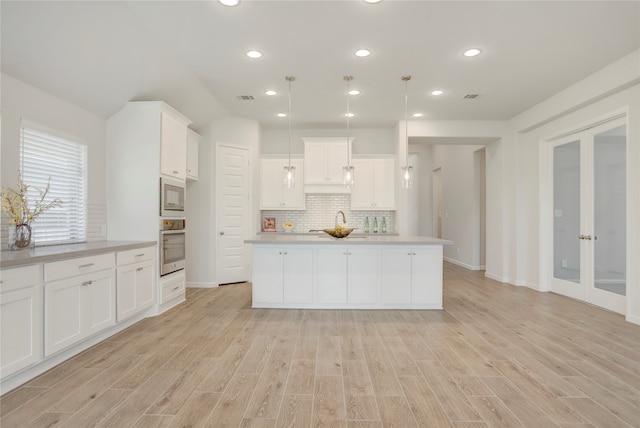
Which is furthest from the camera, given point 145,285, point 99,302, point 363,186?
point 363,186

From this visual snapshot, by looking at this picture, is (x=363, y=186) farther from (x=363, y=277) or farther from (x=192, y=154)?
(x=192, y=154)

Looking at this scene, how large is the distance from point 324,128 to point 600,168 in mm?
4427

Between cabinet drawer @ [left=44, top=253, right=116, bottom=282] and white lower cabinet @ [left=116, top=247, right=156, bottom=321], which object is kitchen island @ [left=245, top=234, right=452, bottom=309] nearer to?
white lower cabinet @ [left=116, top=247, right=156, bottom=321]

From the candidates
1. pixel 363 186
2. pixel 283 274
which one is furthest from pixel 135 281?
pixel 363 186

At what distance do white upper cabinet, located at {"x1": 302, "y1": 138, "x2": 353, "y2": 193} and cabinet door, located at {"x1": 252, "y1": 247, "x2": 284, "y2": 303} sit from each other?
2.39 metres

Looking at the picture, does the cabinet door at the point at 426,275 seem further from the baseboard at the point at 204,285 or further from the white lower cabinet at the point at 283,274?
the baseboard at the point at 204,285

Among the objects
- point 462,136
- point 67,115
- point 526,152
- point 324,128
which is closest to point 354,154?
point 324,128

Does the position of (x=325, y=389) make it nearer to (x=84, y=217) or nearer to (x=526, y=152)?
(x=84, y=217)

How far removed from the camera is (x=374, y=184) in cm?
654

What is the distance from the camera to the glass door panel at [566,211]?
4.95 meters

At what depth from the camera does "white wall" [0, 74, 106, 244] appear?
117 inches

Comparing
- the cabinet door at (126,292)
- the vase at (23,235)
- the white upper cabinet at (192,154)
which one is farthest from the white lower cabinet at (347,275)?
the vase at (23,235)

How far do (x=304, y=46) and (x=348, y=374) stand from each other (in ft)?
10.3

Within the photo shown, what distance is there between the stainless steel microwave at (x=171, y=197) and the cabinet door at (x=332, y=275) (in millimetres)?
1945
